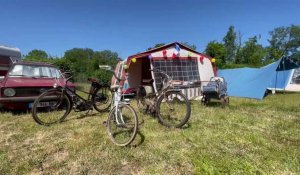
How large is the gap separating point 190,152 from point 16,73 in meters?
5.41

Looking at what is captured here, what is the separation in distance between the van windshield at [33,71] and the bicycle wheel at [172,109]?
13.0ft

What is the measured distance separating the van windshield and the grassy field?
1.74m

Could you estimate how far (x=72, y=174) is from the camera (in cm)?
263

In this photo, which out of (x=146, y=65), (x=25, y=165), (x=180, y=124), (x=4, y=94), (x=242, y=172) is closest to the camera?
(x=242, y=172)

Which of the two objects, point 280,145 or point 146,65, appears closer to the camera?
point 280,145

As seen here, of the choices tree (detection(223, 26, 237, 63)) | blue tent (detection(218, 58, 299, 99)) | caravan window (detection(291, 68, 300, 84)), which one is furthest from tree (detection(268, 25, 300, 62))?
blue tent (detection(218, 58, 299, 99))

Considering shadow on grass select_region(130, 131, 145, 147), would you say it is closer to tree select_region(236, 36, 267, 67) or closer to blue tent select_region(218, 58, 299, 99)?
blue tent select_region(218, 58, 299, 99)

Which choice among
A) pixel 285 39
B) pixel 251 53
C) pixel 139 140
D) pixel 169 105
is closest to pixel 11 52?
pixel 169 105

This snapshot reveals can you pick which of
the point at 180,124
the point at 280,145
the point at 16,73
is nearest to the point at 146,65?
the point at 16,73

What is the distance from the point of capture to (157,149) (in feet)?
10.9

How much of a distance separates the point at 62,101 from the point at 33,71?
87.6 inches

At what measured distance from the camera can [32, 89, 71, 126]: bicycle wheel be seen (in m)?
4.63

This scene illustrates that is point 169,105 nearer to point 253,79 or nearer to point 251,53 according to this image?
→ point 253,79

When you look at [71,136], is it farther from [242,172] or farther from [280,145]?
[280,145]
